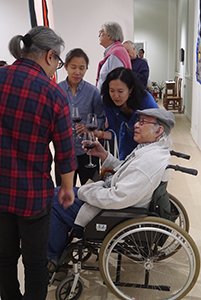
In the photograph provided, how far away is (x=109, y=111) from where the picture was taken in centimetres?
233

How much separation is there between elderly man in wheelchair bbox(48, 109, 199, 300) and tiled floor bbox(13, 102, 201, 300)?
112 mm

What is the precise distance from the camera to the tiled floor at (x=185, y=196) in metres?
1.93

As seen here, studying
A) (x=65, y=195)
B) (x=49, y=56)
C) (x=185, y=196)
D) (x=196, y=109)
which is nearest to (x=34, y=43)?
(x=49, y=56)

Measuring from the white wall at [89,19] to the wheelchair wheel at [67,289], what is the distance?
4.58 m

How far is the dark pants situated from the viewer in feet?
4.47

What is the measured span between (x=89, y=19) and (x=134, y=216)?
4795 millimetres

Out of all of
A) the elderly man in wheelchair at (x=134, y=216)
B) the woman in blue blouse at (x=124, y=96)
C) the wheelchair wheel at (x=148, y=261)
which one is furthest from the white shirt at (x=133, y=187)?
the woman in blue blouse at (x=124, y=96)

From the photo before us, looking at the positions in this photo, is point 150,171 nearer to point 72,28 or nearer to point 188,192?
point 188,192

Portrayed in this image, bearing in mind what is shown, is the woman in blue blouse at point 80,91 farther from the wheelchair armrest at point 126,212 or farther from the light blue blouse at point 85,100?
the wheelchair armrest at point 126,212

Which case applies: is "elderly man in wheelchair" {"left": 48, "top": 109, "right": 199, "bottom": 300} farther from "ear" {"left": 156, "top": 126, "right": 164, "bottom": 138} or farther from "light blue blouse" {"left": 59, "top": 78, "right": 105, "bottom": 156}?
"light blue blouse" {"left": 59, "top": 78, "right": 105, "bottom": 156}

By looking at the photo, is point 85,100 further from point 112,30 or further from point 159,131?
point 112,30

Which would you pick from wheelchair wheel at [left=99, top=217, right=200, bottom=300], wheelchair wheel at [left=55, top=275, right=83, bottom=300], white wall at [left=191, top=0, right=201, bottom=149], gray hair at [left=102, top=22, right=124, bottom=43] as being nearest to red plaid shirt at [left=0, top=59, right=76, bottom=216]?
wheelchair wheel at [left=99, top=217, right=200, bottom=300]

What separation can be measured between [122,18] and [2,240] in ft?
16.5

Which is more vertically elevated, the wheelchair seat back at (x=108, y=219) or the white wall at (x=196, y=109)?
the white wall at (x=196, y=109)
